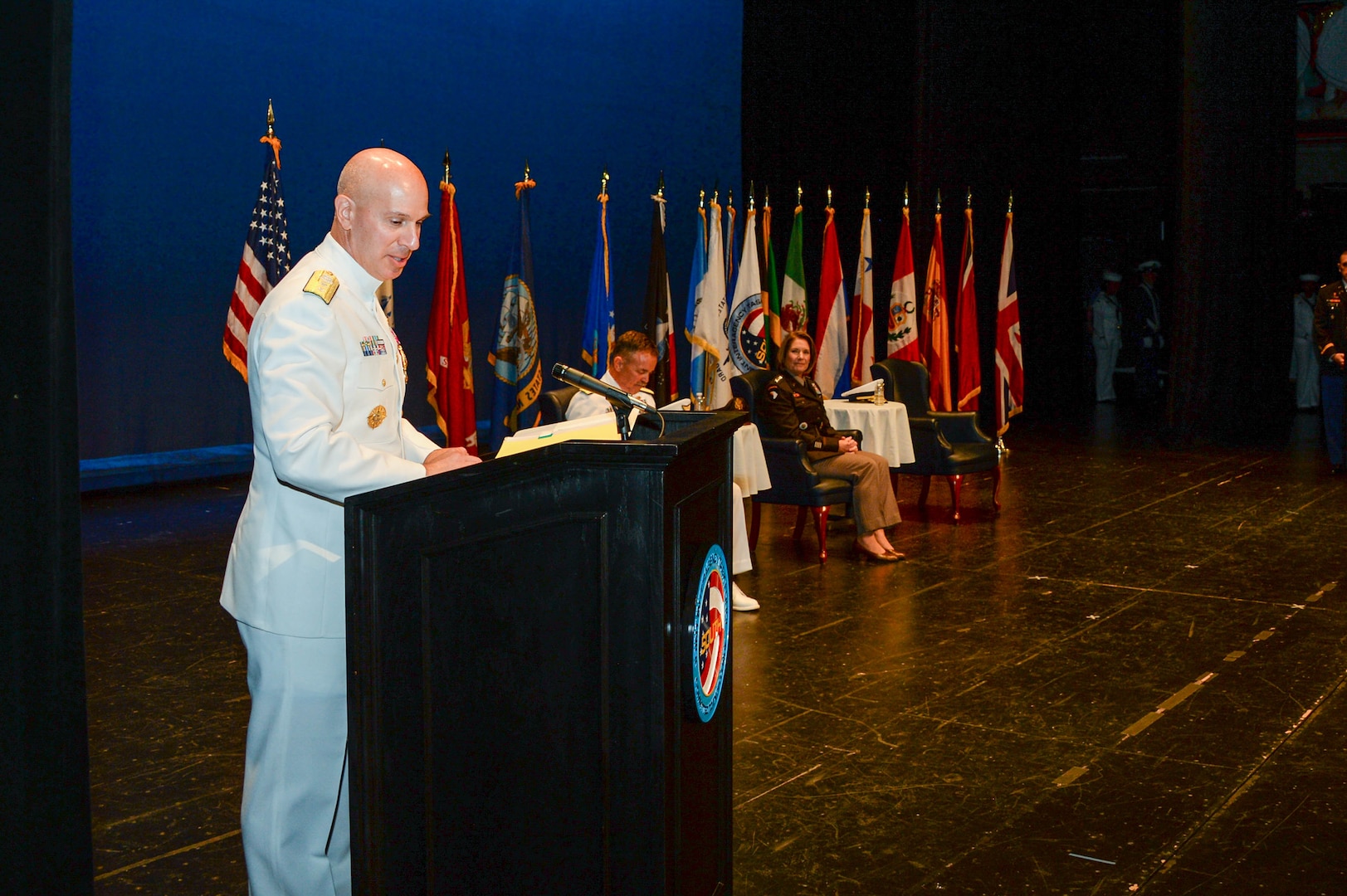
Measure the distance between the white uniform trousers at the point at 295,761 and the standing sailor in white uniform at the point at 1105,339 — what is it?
1316 cm

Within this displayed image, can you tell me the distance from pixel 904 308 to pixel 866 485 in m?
3.24

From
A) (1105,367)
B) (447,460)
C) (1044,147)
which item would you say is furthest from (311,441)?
(1105,367)

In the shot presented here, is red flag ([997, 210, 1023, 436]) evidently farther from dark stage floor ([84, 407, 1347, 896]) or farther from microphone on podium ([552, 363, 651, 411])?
microphone on podium ([552, 363, 651, 411])

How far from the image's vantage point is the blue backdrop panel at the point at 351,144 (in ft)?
24.8

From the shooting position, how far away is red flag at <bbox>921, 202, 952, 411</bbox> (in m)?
9.12

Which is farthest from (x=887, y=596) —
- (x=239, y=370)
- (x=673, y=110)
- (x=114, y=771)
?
(x=673, y=110)

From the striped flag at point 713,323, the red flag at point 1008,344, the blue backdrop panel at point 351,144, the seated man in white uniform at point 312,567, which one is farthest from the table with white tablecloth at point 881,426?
the seated man in white uniform at point 312,567

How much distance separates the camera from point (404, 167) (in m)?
1.96

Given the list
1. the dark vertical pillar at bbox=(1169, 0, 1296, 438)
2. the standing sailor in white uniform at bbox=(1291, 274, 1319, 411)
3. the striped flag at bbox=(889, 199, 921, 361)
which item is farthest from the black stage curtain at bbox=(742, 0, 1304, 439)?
the striped flag at bbox=(889, 199, 921, 361)

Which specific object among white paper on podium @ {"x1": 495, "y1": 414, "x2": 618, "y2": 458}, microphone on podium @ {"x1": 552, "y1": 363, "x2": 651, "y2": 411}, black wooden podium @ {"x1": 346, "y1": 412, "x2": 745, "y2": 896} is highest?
microphone on podium @ {"x1": 552, "y1": 363, "x2": 651, "y2": 411}

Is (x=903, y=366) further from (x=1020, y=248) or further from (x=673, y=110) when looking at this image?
(x=1020, y=248)

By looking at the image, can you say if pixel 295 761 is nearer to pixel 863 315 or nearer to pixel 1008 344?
pixel 863 315

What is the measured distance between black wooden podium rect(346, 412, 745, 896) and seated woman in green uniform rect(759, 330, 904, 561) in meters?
4.26

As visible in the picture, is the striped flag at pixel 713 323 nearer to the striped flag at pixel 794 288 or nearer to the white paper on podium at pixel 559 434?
the striped flag at pixel 794 288
